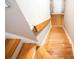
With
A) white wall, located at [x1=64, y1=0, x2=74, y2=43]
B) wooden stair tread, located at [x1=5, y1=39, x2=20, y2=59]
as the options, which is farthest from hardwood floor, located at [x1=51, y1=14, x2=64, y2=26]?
wooden stair tread, located at [x1=5, y1=39, x2=20, y2=59]

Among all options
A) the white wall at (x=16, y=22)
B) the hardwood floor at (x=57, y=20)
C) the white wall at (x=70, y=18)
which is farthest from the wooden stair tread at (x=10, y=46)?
the hardwood floor at (x=57, y=20)

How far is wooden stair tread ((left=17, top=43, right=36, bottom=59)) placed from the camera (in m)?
2.10

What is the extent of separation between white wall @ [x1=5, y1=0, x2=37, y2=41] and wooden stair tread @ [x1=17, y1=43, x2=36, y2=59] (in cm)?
14

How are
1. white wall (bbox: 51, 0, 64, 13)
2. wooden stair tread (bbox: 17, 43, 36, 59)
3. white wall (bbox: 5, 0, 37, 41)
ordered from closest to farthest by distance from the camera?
white wall (bbox: 5, 0, 37, 41) → wooden stair tread (bbox: 17, 43, 36, 59) → white wall (bbox: 51, 0, 64, 13)

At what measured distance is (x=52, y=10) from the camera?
7.48 meters

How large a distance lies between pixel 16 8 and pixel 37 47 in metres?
1.01

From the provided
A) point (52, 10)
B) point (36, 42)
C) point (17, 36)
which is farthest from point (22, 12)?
point (52, 10)

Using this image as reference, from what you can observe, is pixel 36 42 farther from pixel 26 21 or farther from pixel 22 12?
pixel 22 12

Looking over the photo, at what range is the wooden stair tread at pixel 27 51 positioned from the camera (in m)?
2.10

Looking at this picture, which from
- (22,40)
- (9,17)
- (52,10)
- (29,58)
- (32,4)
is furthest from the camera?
(52,10)

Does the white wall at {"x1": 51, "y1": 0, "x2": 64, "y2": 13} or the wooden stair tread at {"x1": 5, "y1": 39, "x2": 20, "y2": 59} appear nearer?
the wooden stair tread at {"x1": 5, "y1": 39, "x2": 20, "y2": 59}

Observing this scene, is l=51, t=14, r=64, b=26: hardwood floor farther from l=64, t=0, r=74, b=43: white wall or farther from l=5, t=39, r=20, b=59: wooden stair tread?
l=5, t=39, r=20, b=59: wooden stair tread

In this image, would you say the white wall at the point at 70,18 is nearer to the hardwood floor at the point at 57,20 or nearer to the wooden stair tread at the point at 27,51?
the wooden stair tread at the point at 27,51

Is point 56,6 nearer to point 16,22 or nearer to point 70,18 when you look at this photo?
point 70,18
